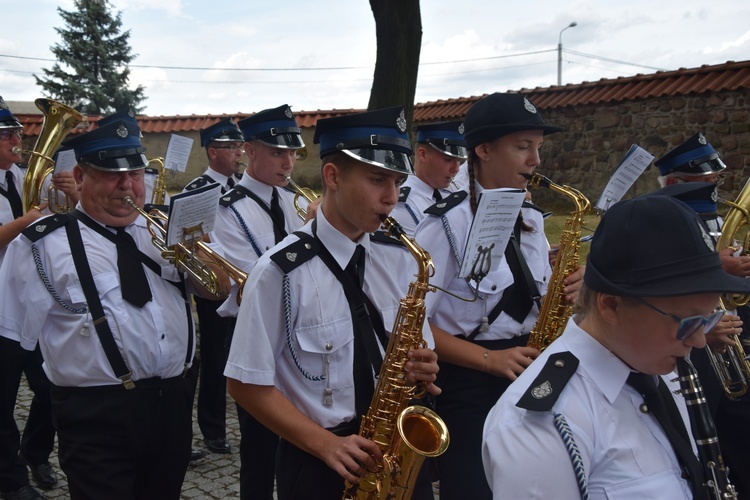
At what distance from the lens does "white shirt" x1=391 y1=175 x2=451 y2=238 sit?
18.2 ft

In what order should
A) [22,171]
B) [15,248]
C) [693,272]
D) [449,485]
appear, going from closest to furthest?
[693,272] → [449,485] → [15,248] → [22,171]

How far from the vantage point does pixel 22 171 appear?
19.0ft

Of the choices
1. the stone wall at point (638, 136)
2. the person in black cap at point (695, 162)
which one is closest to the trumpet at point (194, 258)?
the person in black cap at point (695, 162)

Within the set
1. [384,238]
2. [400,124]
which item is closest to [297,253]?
[384,238]

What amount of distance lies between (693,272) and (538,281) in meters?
1.76

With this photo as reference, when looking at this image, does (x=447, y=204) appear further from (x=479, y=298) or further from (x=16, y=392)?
(x=16, y=392)

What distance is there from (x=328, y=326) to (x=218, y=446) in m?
3.60

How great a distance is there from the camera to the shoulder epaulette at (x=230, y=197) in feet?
16.6

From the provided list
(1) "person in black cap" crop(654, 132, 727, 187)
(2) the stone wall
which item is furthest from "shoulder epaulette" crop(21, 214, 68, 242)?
(2) the stone wall

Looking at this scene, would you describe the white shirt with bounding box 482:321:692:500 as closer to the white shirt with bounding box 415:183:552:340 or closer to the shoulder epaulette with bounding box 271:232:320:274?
the shoulder epaulette with bounding box 271:232:320:274

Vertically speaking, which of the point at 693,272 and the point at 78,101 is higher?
the point at 78,101

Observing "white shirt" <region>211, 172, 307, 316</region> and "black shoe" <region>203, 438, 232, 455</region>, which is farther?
"black shoe" <region>203, 438, 232, 455</region>

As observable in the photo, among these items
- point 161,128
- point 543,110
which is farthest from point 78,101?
point 543,110

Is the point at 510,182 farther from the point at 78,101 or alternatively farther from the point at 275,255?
the point at 78,101
